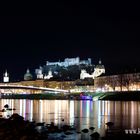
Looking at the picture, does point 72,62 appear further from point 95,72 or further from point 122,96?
point 122,96

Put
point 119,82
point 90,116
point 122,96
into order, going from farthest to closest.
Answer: point 119,82 → point 122,96 → point 90,116

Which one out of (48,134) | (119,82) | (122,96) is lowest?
(48,134)

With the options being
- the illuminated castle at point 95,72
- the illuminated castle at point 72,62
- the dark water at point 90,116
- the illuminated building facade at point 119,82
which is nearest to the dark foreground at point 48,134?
the dark water at point 90,116

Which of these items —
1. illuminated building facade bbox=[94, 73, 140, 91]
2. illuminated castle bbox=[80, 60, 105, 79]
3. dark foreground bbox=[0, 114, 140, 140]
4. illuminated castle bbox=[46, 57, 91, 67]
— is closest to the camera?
dark foreground bbox=[0, 114, 140, 140]

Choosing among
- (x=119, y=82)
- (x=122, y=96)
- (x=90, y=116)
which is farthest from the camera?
(x=119, y=82)

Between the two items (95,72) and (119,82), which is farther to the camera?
(95,72)

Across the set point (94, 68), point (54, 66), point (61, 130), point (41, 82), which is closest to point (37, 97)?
point (41, 82)

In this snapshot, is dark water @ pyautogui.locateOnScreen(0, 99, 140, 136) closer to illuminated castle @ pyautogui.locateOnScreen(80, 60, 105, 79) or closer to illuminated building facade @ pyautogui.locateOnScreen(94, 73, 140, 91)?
illuminated building facade @ pyautogui.locateOnScreen(94, 73, 140, 91)

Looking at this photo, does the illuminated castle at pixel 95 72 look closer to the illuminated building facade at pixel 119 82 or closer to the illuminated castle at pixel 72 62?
the illuminated castle at pixel 72 62

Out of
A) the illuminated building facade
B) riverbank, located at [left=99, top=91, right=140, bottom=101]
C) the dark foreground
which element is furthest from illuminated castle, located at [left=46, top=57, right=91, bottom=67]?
the dark foreground

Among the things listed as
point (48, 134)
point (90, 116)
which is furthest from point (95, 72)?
point (48, 134)

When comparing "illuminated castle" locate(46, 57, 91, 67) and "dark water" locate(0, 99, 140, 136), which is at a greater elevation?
"illuminated castle" locate(46, 57, 91, 67)

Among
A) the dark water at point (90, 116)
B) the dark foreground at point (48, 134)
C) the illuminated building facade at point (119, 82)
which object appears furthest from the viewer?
the illuminated building facade at point (119, 82)

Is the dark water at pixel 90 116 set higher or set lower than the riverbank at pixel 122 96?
lower
